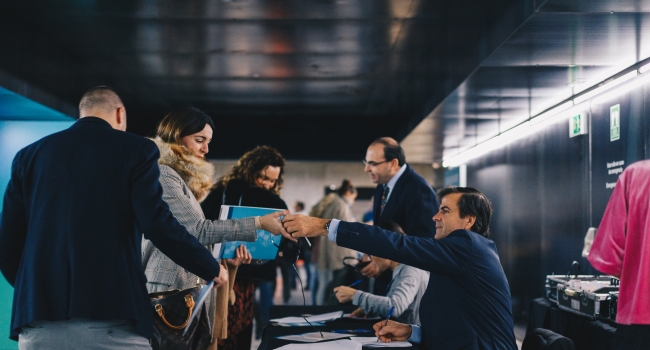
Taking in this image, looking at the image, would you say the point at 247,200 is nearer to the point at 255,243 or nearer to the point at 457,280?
the point at 255,243

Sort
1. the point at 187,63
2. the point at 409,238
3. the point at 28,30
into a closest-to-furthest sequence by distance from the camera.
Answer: the point at 409,238 < the point at 28,30 < the point at 187,63

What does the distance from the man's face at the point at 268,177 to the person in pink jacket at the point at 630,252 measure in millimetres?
1963

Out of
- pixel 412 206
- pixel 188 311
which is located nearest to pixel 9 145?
pixel 412 206

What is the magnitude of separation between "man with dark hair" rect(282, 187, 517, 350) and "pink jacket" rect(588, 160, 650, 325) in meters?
1.28

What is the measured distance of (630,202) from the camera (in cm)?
363

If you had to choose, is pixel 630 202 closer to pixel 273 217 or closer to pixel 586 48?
pixel 586 48

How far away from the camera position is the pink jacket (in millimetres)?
3467

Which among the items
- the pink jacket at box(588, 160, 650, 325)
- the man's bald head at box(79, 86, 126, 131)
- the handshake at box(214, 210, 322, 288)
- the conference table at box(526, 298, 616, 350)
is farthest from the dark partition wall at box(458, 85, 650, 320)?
the man's bald head at box(79, 86, 126, 131)

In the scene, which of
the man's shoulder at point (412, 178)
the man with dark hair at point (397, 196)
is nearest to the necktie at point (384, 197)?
the man with dark hair at point (397, 196)

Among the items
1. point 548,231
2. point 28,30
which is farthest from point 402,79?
point 28,30

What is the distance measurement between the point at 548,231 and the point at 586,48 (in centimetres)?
318

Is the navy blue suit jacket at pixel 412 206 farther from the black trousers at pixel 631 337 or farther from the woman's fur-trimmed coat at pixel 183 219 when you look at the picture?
the woman's fur-trimmed coat at pixel 183 219

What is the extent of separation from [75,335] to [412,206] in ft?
8.61

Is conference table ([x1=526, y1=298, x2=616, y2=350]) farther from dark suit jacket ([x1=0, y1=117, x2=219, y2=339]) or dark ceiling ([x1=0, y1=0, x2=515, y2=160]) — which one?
dark suit jacket ([x1=0, y1=117, x2=219, y2=339])
